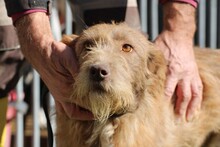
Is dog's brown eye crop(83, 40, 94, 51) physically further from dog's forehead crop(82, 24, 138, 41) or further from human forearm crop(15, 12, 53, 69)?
human forearm crop(15, 12, 53, 69)

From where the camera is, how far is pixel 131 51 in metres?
3.73

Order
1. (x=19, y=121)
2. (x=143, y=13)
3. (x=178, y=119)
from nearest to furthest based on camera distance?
(x=178, y=119)
(x=19, y=121)
(x=143, y=13)

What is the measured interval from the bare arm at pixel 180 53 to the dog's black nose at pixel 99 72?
59 cm

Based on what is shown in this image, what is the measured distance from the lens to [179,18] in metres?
3.86

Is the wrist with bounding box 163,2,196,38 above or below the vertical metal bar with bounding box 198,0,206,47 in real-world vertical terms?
above

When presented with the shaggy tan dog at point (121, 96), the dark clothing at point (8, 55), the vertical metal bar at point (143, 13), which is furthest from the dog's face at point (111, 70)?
the vertical metal bar at point (143, 13)

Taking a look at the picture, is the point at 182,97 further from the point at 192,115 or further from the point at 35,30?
the point at 35,30

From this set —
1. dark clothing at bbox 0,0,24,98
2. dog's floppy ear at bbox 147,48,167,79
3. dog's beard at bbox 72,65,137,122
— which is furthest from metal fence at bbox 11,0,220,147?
dog's beard at bbox 72,65,137,122

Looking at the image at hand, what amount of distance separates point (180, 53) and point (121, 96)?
52cm

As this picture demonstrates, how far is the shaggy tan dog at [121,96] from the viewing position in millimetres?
3416

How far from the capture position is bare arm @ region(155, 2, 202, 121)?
380 cm

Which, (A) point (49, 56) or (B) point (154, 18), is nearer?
(A) point (49, 56)

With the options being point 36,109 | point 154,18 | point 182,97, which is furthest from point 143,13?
point 182,97

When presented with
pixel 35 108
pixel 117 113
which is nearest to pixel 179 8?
pixel 117 113
